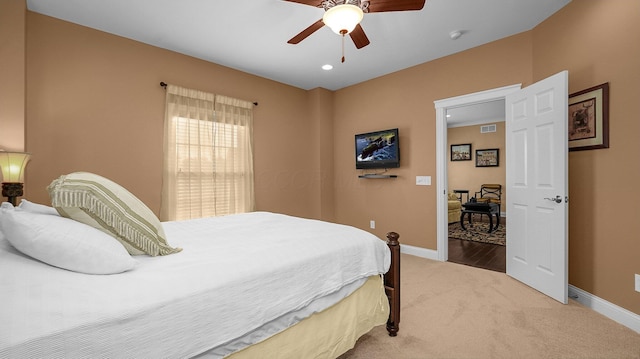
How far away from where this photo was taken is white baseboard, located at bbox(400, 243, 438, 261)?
3875 mm

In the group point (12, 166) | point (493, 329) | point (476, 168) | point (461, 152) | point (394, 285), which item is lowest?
point (493, 329)

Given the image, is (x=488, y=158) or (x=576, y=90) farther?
(x=488, y=158)

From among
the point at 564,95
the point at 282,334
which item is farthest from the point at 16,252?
the point at 564,95

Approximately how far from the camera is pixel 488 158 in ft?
25.1

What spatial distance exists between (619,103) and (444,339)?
2.34 meters

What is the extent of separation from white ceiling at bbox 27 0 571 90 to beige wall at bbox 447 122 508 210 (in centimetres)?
497

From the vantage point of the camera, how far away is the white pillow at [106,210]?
129cm

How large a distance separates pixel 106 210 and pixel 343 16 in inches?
72.8

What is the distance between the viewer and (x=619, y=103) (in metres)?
2.25

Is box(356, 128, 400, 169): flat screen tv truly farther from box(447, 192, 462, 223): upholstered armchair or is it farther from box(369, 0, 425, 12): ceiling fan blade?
box(447, 192, 462, 223): upholstered armchair

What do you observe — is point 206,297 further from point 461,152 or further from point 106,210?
point 461,152

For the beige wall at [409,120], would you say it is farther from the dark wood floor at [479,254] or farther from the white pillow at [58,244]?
the white pillow at [58,244]

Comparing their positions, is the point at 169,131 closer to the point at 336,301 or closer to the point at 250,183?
the point at 250,183

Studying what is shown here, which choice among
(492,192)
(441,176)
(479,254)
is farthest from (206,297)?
(492,192)
